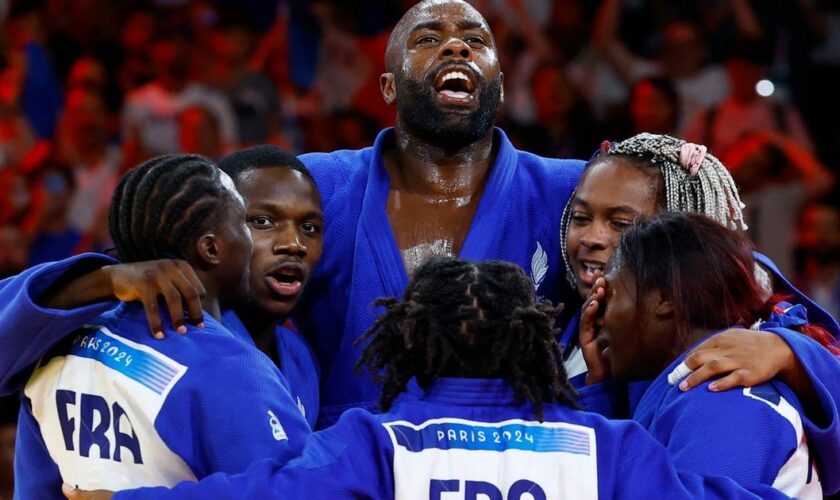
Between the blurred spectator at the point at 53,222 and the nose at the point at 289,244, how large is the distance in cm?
370

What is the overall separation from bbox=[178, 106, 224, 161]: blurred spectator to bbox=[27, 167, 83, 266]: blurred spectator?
2.10 ft

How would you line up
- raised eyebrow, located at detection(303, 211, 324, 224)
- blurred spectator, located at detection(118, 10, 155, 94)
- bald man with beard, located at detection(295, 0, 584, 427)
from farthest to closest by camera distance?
blurred spectator, located at detection(118, 10, 155, 94)
bald man with beard, located at detection(295, 0, 584, 427)
raised eyebrow, located at detection(303, 211, 324, 224)

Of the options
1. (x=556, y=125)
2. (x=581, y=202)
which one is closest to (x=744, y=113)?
(x=556, y=125)

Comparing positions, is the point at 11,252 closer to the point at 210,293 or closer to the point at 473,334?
the point at 210,293

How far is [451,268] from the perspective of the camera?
2.51 meters

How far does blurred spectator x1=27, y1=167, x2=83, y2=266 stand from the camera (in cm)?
679

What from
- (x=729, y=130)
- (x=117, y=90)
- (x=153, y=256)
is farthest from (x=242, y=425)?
(x=117, y=90)

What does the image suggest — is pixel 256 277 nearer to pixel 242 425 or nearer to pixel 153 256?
pixel 153 256

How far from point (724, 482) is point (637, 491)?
0.54 ft

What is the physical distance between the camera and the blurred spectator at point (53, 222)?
679cm

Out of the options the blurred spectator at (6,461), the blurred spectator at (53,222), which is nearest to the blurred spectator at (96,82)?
the blurred spectator at (53,222)

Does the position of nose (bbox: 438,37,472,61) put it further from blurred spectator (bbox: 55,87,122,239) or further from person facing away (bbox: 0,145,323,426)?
blurred spectator (bbox: 55,87,122,239)

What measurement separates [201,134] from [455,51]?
373 centimetres

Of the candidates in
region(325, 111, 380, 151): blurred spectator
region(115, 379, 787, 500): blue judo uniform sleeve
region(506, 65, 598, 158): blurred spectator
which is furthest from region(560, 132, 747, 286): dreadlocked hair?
region(325, 111, 380, 151): blurred spectator
